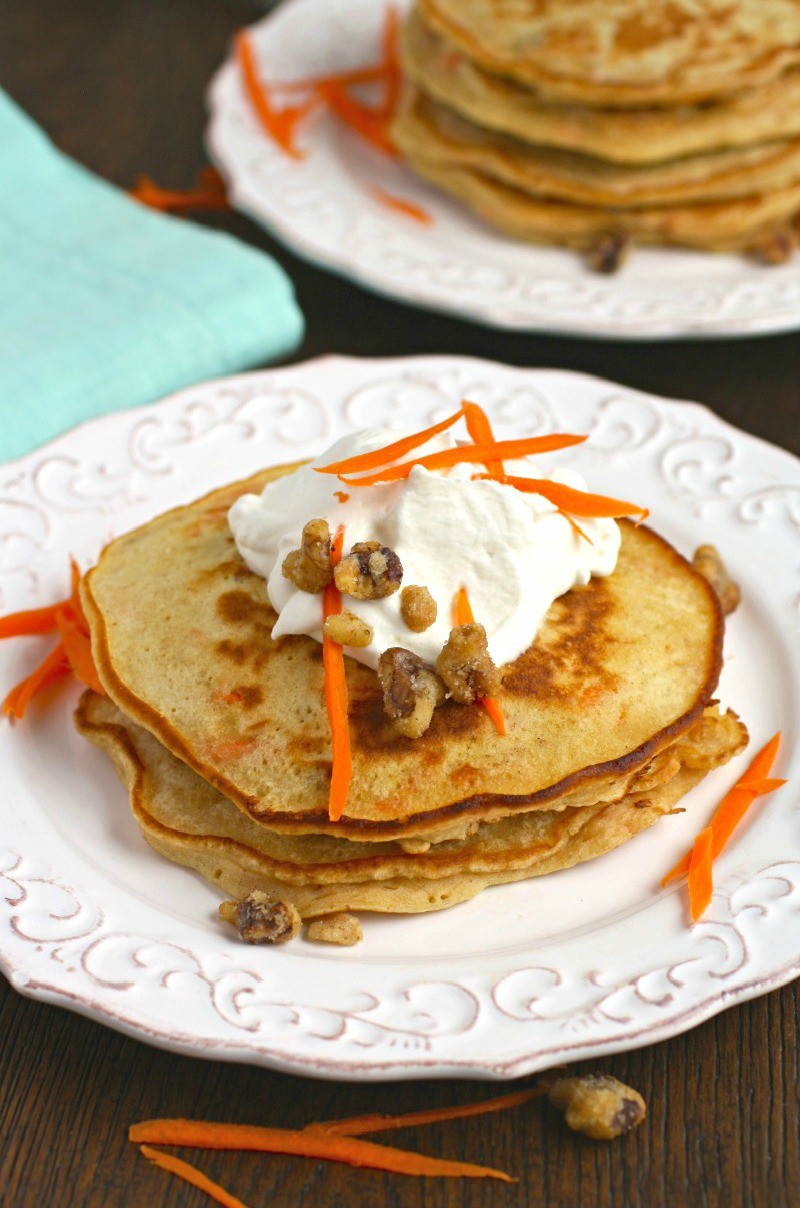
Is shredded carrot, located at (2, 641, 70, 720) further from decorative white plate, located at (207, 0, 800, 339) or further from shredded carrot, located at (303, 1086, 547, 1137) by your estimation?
decorative white plate, located at (207, 0, 800, 339)

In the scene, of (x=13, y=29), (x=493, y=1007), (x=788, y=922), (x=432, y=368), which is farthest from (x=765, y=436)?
(x=13, y=29)

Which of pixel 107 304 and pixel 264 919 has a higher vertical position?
pixel 264 919

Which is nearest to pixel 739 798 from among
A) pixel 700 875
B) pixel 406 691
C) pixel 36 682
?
pixel 700 875

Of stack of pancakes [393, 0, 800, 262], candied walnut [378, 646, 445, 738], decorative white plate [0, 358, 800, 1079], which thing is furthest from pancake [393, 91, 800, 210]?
candied walnut [378, 646, 445, 738]

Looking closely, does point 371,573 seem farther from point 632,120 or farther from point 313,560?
point 632,120

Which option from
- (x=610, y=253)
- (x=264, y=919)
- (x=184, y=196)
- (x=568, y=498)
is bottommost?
(x=184, y=196)

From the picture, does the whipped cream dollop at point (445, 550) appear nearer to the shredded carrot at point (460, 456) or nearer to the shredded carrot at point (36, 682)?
the shredded carrot at point (460, 456)
